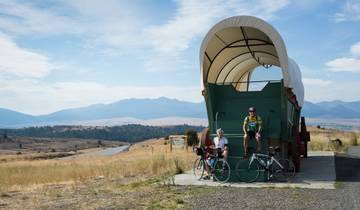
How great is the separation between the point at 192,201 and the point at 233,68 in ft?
29.5

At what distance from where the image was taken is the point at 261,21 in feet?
49.8

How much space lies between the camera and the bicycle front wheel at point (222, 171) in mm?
14617

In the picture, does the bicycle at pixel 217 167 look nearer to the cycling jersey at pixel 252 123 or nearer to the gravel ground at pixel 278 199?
the cycling jersey at pixel 252 123

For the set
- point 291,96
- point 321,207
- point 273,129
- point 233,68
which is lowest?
point 321,207

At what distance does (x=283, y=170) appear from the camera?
50.6 feet

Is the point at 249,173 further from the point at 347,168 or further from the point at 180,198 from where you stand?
the point at 347,168

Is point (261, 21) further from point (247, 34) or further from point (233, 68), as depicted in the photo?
point (233, 68)

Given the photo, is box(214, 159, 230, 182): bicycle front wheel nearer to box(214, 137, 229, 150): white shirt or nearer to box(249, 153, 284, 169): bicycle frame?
box(214, 137, 229, 150): white shirt

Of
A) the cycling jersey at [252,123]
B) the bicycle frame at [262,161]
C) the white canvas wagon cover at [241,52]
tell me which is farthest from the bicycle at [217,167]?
the white canvas wagon cover at [241,52]

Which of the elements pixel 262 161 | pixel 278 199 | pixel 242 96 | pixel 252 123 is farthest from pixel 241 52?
pixel 278 199

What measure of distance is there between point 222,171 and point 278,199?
3648 mm

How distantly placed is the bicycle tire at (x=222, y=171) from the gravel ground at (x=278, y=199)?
1.47m

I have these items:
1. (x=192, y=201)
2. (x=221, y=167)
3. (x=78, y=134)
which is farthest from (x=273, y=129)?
(x=78, y=134)

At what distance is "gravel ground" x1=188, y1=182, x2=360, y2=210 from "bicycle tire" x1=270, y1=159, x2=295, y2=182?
1906 mm
